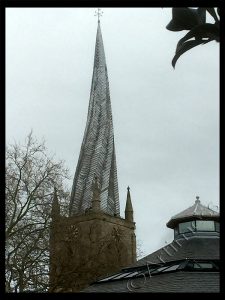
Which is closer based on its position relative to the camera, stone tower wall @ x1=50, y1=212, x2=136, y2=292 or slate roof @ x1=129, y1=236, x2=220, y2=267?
stone tower wall @ x1=50, y1=212, x2=136, y2=292

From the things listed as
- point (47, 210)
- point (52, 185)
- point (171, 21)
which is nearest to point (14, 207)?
point (47, 210)

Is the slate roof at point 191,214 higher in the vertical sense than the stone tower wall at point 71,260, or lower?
higher

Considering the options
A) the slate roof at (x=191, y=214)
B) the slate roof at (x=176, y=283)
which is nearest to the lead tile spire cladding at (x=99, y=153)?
the slate roof at (x=191, y=214)

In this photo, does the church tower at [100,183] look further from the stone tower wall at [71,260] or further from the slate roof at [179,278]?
the slate roof at [179,278]

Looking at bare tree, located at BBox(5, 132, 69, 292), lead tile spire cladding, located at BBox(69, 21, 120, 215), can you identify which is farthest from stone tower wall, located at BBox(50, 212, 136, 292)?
lead tile spire cladding, located at BBox(69, 21, 120, 215)

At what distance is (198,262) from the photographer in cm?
2297

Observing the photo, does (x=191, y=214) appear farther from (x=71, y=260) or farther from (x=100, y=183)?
(x=100, y=183)

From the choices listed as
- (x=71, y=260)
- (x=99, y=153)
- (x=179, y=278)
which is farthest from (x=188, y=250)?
(x=99, y=153)

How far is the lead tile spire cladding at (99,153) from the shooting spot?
51419mm

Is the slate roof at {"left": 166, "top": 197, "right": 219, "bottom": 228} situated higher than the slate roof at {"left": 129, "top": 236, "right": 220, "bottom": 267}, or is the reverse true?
the slate roof at {"left": 166, "top": 197, "right": 219, "bottom": 228}

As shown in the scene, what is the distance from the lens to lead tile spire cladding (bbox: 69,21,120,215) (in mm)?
51419

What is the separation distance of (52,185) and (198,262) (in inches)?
238

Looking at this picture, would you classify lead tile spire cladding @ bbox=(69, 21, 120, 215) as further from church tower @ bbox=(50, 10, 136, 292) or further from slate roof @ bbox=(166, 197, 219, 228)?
slate roof @ bbox=(166, 197, 219, 228)
